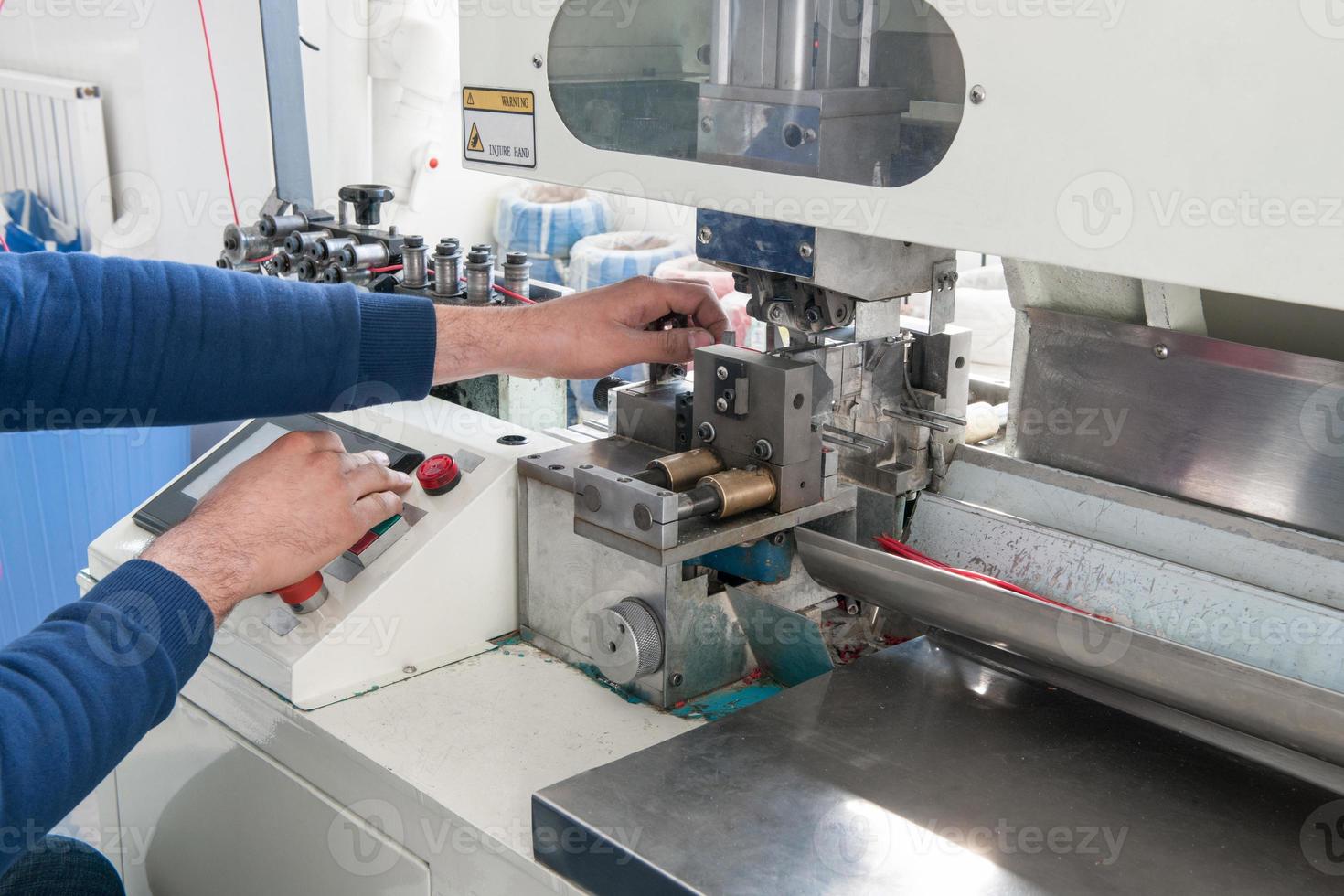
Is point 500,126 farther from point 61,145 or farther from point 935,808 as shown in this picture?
point 61,145

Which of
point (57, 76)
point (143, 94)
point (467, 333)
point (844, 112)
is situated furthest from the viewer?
point (57, 76)

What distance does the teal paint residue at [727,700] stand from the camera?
1.21m

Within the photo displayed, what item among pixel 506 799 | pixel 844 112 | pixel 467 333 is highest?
pixel 844 112

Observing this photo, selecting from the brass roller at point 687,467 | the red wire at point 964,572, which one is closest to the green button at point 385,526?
the brass roller at point 687,467

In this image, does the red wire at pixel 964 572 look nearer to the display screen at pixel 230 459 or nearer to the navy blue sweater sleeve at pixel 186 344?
the navy blue sweater sleeve at pixel 186 344

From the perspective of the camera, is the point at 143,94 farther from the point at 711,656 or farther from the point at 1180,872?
the point at 1180,872

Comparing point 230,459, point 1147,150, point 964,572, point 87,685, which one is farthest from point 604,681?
point 1147,150

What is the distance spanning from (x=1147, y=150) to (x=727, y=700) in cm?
72

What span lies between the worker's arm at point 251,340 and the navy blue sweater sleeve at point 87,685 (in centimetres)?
32

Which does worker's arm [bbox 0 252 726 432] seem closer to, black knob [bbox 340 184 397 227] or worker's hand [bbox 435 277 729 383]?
worker's hand [bbox 435 277 729 383]

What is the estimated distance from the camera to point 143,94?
3062 mm

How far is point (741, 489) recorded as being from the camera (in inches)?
41.9

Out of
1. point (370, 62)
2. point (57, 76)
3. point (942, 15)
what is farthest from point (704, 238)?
point (57, 76)

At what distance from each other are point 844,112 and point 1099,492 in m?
0.46
